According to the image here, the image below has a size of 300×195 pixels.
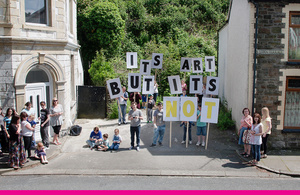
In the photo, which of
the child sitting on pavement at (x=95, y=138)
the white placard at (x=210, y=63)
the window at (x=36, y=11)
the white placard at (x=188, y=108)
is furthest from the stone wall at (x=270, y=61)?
the window at (x=36, y=11)

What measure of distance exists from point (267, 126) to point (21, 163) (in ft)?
26.3

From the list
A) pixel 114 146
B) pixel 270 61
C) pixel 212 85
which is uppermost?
pixel 270 61

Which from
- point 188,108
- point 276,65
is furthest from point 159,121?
point 276,65

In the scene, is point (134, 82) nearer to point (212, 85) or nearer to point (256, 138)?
point (212, 85)

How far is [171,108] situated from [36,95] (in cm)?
527

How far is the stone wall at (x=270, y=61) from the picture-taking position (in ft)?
37.2

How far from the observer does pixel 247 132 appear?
10531mm

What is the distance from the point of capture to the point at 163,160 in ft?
34.2

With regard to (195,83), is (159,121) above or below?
below

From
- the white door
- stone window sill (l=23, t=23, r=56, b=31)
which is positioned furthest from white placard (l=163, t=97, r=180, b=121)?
stone window sill (l=23, t=23, r=56, b=31)

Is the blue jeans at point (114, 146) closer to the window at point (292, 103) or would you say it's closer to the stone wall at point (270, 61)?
the stone wall at point (270, 61)

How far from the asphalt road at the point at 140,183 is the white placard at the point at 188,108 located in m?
3.02

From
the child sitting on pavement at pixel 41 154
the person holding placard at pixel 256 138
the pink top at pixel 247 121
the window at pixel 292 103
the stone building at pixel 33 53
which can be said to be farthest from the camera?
the window at pixel 292 103

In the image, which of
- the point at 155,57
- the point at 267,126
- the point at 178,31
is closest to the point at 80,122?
the point at 155,57
